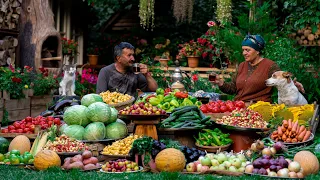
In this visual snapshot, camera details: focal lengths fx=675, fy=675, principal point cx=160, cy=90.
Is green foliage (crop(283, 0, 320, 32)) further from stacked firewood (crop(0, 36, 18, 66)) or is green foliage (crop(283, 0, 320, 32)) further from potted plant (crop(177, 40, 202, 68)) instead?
stacked firewood (crop(0, 36, 18, 66))

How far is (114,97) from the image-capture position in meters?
10.2

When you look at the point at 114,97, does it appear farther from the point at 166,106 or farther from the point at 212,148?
the point at 212,148

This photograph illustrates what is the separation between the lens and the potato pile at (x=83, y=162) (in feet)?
26.0

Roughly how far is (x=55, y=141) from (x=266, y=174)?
2.73 metres

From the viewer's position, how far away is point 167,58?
1695 cm

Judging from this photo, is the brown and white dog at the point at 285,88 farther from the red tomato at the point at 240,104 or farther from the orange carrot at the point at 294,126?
the orange carrot at the point at 294,126

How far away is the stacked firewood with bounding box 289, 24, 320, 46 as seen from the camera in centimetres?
1527

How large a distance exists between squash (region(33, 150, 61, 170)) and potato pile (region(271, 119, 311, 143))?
281cm

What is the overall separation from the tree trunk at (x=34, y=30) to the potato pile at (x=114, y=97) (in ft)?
17.9

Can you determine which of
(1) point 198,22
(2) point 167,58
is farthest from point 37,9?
(1) point 198,22

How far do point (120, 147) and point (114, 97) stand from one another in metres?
1.82

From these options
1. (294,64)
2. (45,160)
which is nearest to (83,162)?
(45,160)

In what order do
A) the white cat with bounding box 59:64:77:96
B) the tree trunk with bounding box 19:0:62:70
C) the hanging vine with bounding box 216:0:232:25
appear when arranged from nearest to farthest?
1. the white cat with bounding box 59:64:77:96
2. the hanging vine with bounding box 216:0:232:25
3. the tree trunk with bounding box 19:0:62:70

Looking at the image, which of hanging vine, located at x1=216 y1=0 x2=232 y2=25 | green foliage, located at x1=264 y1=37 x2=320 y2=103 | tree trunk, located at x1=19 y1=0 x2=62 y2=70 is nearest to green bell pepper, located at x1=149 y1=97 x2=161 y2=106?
green foliage, located at x1=264 y1=37 x2=320 y2=103
